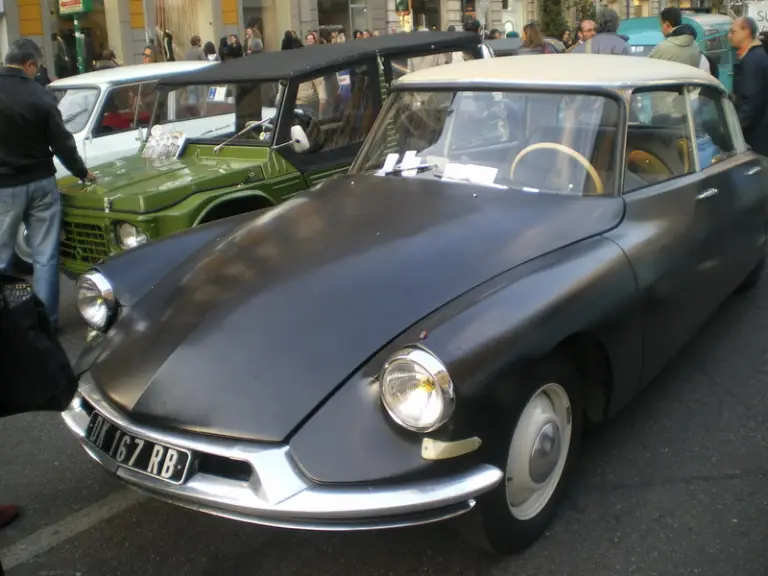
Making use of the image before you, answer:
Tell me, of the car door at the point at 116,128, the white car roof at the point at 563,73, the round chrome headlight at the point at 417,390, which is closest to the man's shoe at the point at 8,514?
the round chrome headlight at the point at 417,390

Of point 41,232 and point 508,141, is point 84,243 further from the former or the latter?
point 508,141

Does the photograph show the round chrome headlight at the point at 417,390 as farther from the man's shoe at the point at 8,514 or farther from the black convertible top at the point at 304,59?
the black convertible top at the point at 304,59

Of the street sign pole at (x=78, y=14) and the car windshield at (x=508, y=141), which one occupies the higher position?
the street sign pole at (x=78, y=14)

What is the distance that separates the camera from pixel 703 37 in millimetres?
12398

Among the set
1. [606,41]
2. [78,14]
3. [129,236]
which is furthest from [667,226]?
[78,14]

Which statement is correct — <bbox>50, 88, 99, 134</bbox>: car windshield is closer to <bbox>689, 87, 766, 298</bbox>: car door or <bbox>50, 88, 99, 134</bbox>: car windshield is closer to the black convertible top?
the black convertible top

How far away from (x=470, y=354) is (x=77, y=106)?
623 cm

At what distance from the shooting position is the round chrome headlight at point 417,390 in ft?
7.91

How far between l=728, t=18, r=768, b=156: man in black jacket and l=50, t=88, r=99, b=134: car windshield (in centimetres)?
551

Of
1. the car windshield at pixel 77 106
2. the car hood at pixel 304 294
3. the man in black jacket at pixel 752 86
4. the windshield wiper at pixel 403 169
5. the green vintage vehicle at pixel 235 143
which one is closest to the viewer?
the car hood at pixel 304 294

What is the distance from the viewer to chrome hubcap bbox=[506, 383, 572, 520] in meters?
2.72

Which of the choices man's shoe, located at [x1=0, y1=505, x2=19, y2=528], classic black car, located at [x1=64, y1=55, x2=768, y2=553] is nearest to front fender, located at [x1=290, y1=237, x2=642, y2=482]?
classic black car, located at [x1=64, y1=55, x2=768, y2=553]

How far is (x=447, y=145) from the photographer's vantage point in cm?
389

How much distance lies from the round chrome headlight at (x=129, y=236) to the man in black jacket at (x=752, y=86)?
4.77m
